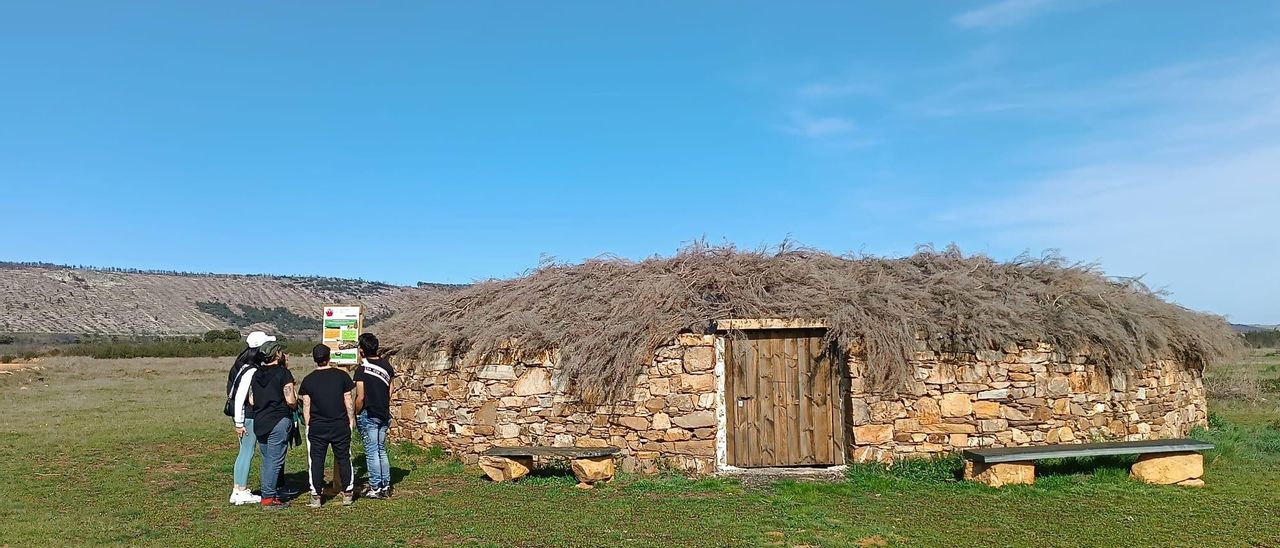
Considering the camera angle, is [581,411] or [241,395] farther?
[581,411]

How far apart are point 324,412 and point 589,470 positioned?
2689 millimetres

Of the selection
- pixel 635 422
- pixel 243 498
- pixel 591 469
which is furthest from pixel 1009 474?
pixel 243 498

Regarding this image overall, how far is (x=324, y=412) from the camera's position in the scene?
7.41m

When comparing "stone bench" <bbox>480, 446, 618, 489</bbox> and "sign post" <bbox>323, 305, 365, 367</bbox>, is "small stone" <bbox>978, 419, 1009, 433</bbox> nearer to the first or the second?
"stone bench" <bbox>480, 446, 618, 489</bbox>

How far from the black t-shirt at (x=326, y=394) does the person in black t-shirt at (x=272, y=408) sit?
23 cm

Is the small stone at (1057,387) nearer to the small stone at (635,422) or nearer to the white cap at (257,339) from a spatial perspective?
the small stone at (635,422)

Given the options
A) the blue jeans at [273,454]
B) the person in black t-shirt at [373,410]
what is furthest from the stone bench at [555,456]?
the blue jeans at [273,454]

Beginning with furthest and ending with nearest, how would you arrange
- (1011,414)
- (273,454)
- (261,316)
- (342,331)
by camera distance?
→ (261,316), (342,331), (1011,414), (273,454)

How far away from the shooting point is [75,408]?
17.7m

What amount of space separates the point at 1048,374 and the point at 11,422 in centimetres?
1746

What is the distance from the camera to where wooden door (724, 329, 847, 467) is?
929 cm

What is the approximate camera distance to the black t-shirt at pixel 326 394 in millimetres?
7387

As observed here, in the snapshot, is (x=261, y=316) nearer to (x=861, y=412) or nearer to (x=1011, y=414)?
(x=861, y=412)

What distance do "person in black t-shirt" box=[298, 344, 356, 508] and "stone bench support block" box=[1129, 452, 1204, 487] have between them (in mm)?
7841
